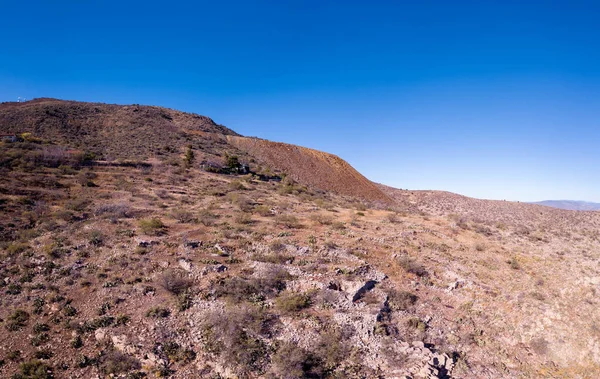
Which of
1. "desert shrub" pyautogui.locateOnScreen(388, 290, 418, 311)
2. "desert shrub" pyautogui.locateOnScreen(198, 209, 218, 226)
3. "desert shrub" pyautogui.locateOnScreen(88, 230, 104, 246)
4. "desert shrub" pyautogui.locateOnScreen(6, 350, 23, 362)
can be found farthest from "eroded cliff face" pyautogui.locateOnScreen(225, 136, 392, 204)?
"desert shrub" pyautogui.locateOnScreen(6, 350, 23, 362)

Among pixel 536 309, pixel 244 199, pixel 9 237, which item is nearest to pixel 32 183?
pixel 9 237

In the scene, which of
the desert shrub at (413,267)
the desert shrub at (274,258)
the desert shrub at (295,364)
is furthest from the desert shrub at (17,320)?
the desert shrub at (413,267)

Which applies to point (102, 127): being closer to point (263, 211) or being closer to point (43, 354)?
point (263, 211)

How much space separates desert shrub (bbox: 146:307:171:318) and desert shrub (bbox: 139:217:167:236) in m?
6.19

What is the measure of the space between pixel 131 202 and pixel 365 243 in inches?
607

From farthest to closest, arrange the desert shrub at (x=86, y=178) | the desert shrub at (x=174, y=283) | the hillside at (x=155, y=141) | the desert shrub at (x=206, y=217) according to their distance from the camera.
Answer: the hillside at (x=155, y=141), the desert shrub at (x=86, y=178), the desert shrub at (x=206, y=217), the desert shrub at (x=174, y=283)

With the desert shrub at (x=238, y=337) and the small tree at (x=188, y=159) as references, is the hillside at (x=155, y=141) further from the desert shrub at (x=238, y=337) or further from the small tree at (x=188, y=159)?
the desert shrub at (x=238, y=337)

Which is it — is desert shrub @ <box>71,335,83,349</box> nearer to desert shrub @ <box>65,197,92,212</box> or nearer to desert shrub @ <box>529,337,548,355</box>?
desert shrub @ <box>65,197,92,212</box>

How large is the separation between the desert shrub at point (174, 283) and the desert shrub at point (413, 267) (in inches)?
337

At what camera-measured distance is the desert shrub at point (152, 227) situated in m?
15.3

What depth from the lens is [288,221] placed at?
731 inches

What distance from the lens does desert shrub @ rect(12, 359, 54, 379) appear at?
7.36m

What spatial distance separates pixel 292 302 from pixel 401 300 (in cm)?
383

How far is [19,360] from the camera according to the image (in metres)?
7.89
